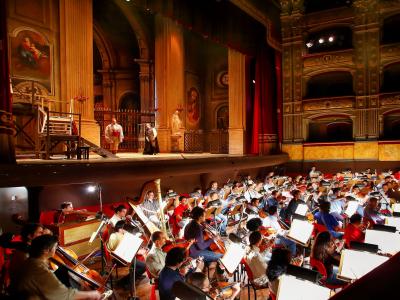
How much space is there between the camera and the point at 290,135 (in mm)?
A: 17578

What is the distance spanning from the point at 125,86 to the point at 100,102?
1786 millimetres

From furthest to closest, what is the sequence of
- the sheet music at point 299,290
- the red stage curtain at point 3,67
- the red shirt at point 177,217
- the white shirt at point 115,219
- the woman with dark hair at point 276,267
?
the red shirt at point 177,217
the red stage curtain at point 3,67
the white shirt at point 115,219
the woman with dark hair at point 276,267
the sheet music at point 299,290

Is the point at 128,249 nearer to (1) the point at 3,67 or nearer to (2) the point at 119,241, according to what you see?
(2) the point at 119,241

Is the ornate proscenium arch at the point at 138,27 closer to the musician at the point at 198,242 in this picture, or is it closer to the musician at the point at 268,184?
the musician at the point at 268,184

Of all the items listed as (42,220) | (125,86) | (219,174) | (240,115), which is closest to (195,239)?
(42,220)

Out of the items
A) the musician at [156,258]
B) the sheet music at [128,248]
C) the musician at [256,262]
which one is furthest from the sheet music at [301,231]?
the sheet music at [128,248]

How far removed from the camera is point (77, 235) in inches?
208

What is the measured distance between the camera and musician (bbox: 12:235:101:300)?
277cm

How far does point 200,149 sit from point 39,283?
639 inches

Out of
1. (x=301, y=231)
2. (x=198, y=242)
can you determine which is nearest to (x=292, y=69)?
(x=301, y=231)

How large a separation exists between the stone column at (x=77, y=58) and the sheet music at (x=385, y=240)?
8.80 meters

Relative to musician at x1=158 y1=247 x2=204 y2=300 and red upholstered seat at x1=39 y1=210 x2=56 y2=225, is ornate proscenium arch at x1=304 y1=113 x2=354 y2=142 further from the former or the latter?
musician at x1=158 y1=247 x2=204 y2=300

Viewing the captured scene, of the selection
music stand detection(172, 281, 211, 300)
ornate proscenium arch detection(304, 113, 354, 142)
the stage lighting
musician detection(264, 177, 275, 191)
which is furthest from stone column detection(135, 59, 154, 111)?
music stand detection(172, 281, 211, 300)

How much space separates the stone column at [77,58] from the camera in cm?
1091
